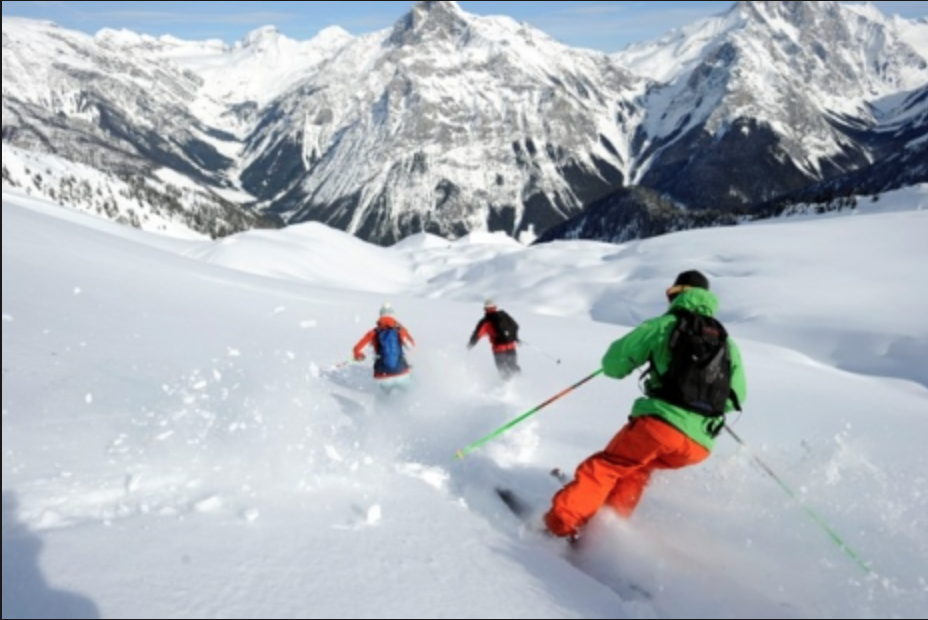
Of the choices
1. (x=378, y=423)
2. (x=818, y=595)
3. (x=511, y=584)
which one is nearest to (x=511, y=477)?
(x=378, y=423)

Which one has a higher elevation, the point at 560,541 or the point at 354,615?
the point at 354,615

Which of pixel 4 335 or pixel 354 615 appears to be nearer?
pixel 354 615

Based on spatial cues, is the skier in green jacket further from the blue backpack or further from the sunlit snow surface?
the blue backpack

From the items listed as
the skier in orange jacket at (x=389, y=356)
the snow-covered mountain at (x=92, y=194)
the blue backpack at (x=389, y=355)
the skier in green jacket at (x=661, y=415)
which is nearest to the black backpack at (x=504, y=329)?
the skier in orange jacket at (x=389, y=356)

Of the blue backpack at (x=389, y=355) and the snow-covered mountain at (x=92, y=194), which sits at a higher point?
the blue backpack at (x=389, y=355)

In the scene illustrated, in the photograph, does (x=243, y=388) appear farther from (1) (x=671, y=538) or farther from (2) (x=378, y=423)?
(1) (x=671, y=538)

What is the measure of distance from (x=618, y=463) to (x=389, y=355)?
17.4 ft

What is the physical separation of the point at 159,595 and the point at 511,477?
4.27 m

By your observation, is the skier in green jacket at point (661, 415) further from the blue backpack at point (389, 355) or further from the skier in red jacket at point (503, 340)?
the skier in red jacket at point (503, 340)

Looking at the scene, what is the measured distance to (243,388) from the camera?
8398 mm

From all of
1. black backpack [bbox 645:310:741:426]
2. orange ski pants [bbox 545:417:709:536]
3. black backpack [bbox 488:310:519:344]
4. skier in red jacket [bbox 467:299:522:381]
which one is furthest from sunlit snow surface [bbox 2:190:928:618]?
black backpack [bbox 645:310:741:426]

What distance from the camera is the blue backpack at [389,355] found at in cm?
1045

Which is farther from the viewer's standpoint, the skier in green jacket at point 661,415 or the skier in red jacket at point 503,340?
the skier in red jacket at point 503,340

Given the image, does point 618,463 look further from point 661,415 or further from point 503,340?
point 503,340
